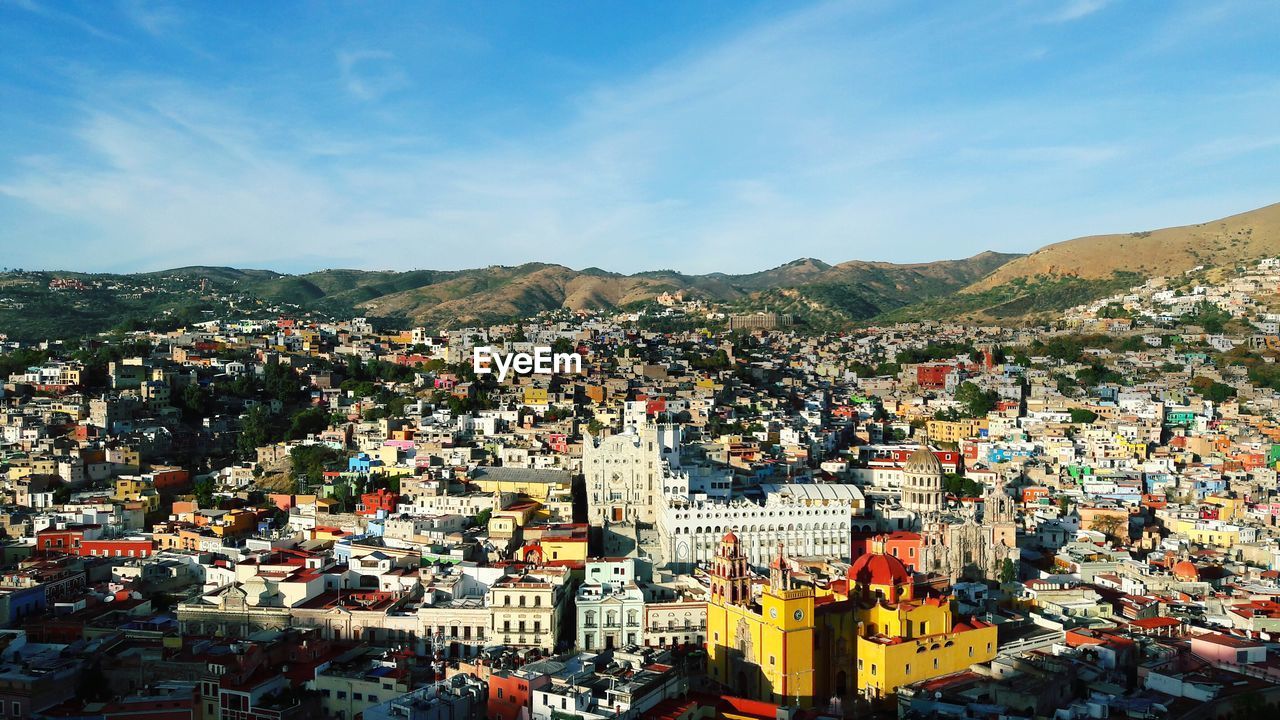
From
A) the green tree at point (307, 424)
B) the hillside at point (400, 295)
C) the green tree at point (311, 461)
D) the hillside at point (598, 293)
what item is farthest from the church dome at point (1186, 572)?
the hillside at point (598, 293)

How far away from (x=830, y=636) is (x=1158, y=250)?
10724 cm

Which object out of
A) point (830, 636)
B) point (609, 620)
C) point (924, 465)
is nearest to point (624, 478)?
point (609, 620)

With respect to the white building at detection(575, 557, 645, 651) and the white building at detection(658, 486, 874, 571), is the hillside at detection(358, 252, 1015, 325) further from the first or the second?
the white building at detection(575, 557, 645, 651)

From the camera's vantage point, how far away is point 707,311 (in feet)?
411

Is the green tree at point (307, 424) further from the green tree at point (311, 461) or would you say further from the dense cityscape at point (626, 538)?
the green tree at point (311, 461)

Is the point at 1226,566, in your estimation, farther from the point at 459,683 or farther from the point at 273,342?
the point at 273,342

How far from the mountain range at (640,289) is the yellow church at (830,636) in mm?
80826

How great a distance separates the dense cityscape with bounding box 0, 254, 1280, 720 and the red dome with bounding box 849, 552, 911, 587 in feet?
0.27

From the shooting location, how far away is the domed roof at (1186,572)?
31.3m

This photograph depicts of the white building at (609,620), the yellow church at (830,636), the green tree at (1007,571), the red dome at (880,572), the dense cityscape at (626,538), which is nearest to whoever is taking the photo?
the dense cityscape at (626,538)

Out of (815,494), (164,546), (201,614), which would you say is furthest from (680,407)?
(201,614)

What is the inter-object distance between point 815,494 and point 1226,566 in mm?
12981

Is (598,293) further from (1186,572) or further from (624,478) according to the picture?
(1186,572)

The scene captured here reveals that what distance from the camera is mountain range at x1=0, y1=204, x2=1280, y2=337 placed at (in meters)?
106
